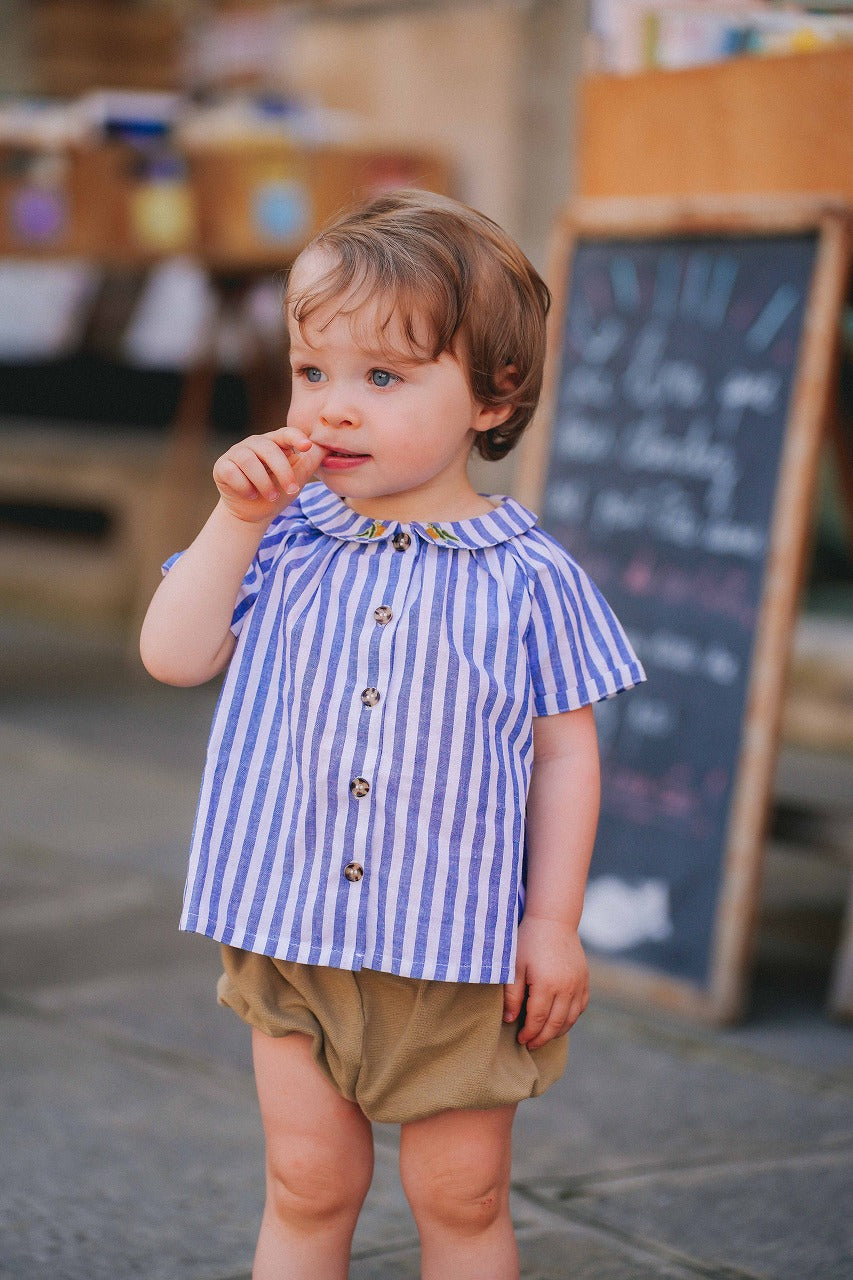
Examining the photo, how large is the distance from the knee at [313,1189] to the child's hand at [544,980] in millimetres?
250

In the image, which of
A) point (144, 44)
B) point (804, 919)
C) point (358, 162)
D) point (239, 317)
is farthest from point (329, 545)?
point (144, 44)

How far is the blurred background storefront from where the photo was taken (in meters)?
3.48

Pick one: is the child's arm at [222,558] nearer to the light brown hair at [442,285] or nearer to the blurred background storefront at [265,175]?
the light brown hair at [442,285]

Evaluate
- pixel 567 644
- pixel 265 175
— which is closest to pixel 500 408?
pixel 567 644

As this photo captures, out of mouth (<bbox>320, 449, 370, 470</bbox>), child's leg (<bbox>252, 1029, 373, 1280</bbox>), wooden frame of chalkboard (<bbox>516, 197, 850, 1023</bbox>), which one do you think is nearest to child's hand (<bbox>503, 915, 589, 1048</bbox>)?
child's leg (<bbox>252, 1029, 373, 1280</bbox>)

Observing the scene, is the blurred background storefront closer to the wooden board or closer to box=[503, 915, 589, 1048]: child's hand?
the wooden board

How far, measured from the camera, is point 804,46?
11.1 ft

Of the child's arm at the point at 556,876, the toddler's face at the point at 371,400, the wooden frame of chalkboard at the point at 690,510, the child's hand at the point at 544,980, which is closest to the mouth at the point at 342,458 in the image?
the toddler's face at the point at 371,400

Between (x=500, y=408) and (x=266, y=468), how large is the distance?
0.29 metres

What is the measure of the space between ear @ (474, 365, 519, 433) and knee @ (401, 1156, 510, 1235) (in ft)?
2.66

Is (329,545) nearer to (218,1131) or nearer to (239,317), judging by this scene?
(218,1131)

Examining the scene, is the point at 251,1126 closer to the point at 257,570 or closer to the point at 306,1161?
the point at 306,1161

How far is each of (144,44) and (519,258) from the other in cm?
727

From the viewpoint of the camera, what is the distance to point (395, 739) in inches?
70.2
